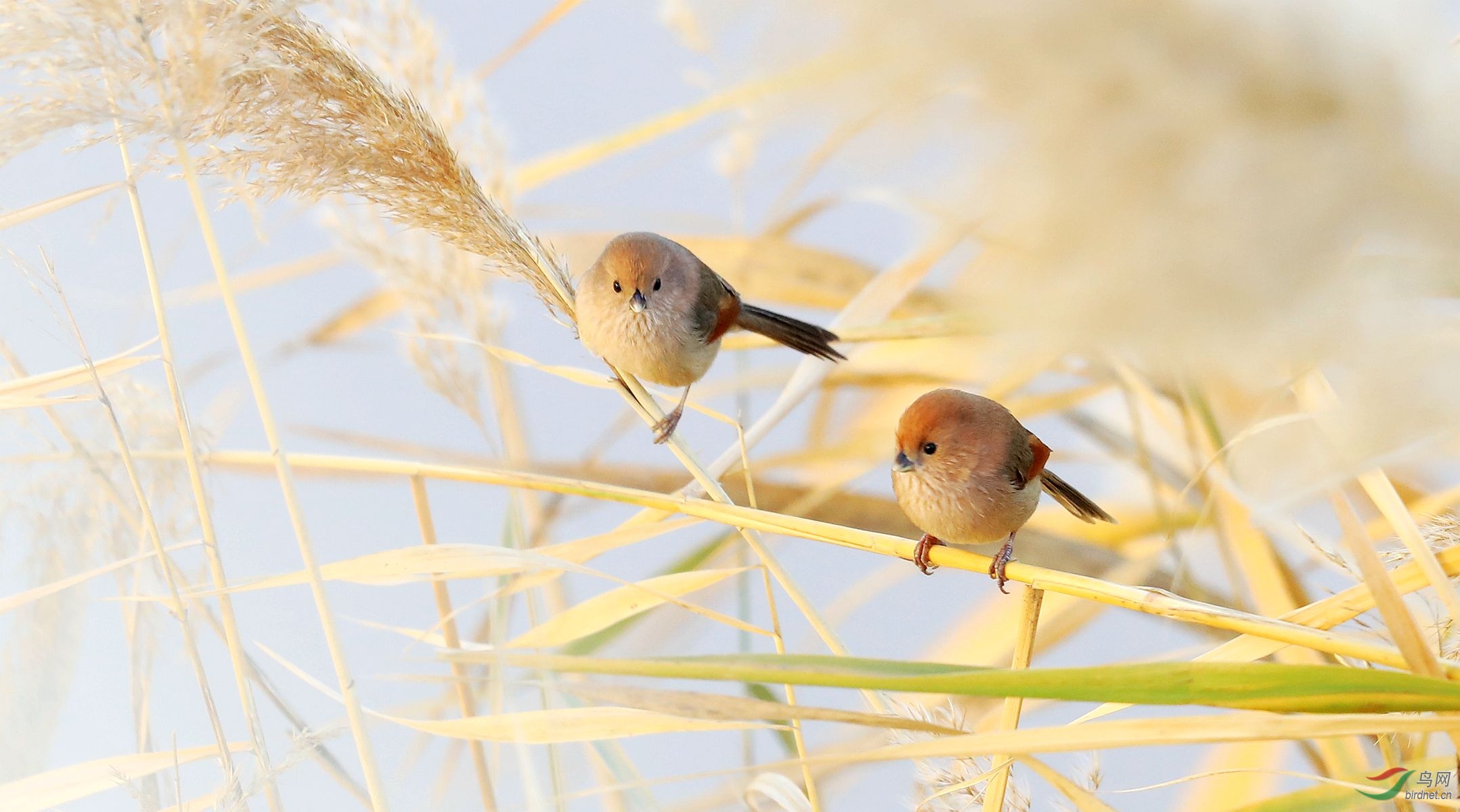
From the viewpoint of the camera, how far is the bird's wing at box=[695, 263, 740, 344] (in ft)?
3.61

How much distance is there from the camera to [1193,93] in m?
0.28

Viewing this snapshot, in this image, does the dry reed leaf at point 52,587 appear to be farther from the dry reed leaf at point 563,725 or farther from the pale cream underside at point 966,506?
the pale cream underside at point 966,506

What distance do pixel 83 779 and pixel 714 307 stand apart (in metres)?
0.79

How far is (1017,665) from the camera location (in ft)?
2.32

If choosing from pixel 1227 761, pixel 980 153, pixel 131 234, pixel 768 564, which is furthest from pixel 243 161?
pixel 131 234

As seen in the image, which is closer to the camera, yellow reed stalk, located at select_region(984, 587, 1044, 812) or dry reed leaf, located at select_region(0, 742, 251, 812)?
yellow reed stalk, located at select_region(984, 587, 1044, 812)

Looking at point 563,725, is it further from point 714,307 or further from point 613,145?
point 613,145

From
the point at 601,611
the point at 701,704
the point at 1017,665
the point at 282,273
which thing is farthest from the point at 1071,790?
the point at 282,273

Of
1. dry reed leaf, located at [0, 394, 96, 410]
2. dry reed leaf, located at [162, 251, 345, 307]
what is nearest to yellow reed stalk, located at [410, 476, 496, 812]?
dry reed leaf, located at [0, 394, 96, 410]

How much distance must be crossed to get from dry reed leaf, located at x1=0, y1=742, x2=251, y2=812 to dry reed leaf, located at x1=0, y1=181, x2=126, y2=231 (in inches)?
18.1

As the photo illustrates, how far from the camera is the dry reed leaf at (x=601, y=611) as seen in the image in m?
0.82

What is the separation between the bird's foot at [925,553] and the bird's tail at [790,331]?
230 mm

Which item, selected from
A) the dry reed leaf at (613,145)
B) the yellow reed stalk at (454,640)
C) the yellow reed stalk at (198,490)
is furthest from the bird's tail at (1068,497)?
the yellow reed stalk at (198,490)

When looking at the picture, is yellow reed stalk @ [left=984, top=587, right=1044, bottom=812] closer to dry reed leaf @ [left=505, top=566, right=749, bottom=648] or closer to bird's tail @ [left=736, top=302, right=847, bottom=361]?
dry reed leaf @ [left=505, top=566, right=749, bottom=648]
